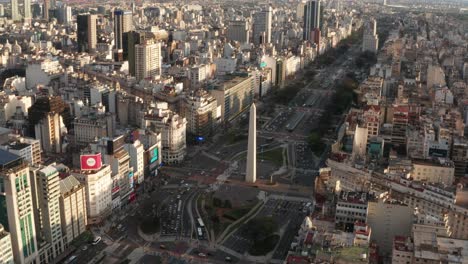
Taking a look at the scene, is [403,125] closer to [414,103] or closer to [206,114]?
[414,103]

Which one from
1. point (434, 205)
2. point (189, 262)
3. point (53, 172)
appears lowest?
point (189, 262)

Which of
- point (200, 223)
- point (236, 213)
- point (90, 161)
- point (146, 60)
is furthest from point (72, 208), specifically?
point (146, 60)

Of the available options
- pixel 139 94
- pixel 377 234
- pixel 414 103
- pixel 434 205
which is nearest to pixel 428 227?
pixel 377 234

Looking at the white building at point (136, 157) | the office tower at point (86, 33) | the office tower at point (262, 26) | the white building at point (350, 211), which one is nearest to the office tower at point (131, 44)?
the office tower at point (86, 33)

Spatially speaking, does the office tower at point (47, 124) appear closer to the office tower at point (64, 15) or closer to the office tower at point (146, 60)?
the office tower at point (146, 60)

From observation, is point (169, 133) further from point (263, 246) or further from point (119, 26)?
point (119, 26)

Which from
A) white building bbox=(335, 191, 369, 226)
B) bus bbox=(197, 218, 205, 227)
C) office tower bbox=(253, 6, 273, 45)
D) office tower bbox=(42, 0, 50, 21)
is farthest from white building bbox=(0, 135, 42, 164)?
office tower bbox=(42, 0, 50, 21)
